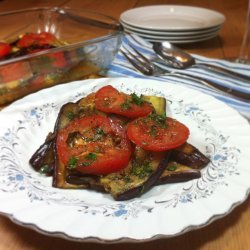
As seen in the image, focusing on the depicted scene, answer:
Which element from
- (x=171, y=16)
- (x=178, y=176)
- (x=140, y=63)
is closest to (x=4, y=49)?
(x=140, y=63)

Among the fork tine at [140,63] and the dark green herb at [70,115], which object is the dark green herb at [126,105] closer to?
the dark green herb at [70,115]

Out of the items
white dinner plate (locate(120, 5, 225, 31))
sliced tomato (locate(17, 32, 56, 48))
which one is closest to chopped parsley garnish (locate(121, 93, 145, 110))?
sliced tomato (locate(17, 32, 56, 48))

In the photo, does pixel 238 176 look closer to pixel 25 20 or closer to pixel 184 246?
pixel 184 246

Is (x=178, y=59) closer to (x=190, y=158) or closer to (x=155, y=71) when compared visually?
(x=155, y=71)

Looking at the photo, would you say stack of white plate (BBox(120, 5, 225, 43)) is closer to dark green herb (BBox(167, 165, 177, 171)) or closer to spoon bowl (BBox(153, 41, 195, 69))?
spoon bowl (BBox(153, 41, 195, 69))

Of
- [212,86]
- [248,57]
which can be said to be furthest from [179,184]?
[248,57]
